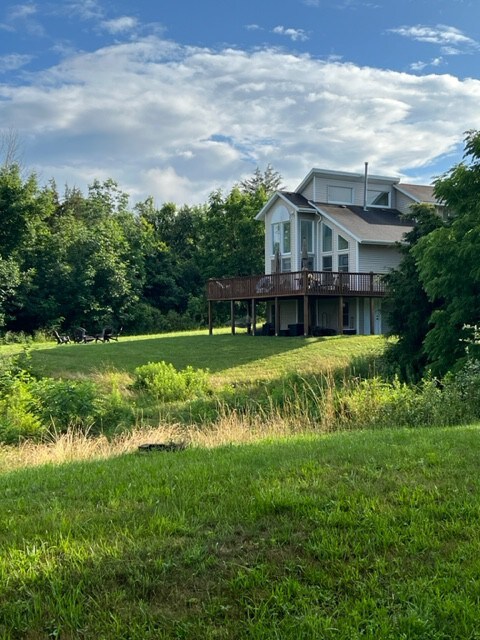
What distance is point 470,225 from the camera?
44.4 feet

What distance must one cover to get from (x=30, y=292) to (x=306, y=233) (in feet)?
55.6

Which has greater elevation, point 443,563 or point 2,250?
point 2,250

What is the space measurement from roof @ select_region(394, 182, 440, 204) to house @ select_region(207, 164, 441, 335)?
0.16 feet

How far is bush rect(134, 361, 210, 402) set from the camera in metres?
15.6

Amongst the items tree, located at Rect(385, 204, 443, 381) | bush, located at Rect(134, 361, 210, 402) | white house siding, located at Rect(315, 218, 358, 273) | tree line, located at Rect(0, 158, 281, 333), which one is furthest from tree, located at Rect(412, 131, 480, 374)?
tree line, located at Rect(0, 158, 281, 333)

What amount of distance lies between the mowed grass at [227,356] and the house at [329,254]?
8.27ft

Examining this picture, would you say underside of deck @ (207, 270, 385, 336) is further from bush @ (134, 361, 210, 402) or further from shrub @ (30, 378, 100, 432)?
shrub @ (30, 378, 100, 432)

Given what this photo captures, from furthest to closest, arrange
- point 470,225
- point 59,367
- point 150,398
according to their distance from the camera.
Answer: point 59,367 → point 150,398 → point 470,225

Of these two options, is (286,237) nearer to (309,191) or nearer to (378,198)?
(309,191)

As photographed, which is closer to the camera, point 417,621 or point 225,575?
point 417,621

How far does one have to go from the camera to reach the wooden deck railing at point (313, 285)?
79.3 ft

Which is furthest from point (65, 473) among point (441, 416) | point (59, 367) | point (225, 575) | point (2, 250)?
point (2, 250)

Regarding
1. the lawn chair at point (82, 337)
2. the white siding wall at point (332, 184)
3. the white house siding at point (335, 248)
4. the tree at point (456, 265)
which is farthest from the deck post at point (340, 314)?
the lawn chair at point (82, 337)

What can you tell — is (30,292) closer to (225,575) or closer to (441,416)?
(441,416)
